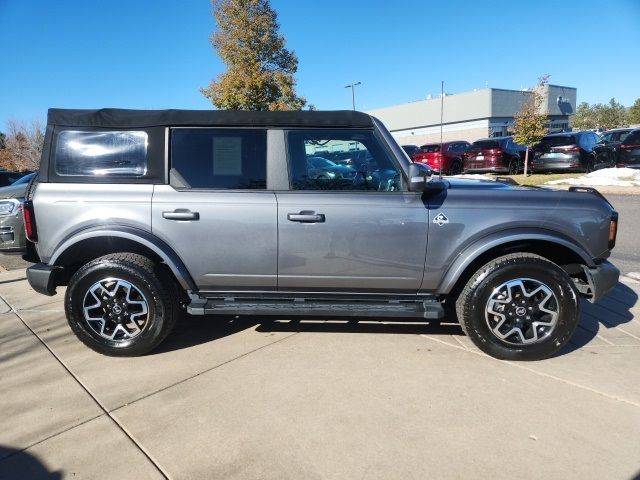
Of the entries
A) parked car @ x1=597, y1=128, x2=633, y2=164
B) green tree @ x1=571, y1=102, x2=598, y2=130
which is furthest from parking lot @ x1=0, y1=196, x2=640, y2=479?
green tree @ x1=571, y1=102, x2=598, y2=130

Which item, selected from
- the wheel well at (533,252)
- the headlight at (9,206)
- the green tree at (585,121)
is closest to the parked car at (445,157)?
the wheel well at (533,252)

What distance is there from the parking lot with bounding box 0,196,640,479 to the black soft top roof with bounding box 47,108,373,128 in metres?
1.82

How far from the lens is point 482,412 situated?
9.12 feet

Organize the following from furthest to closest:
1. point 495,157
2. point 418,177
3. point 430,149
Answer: point 430,149 < point 495,157 < point 418,177

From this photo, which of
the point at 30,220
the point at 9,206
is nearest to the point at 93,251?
the point at 30,220

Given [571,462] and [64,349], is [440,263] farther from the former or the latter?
[64,349]

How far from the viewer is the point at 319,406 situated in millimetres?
2857

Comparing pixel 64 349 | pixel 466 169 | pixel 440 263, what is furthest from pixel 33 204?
pixel 466 169

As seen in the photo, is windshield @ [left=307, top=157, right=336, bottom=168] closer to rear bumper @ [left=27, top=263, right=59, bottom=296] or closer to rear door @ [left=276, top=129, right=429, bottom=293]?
rear door @ [left=276, top=129, right=429, bottom=293]

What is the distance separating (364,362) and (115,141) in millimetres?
2620

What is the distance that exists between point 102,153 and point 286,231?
1.61m

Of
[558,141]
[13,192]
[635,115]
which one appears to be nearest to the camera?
[13,192]

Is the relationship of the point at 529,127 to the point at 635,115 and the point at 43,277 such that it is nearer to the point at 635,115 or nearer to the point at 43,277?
the point at 43,277

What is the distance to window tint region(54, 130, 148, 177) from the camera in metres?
3.54
